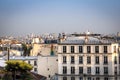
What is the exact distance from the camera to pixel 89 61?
1487 inches

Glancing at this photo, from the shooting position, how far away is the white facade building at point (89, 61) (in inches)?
1483

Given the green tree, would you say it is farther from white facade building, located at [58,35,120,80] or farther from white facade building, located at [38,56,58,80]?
white facade building, located at [38,56,58,80]

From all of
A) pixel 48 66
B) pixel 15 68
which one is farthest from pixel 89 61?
pixel 15 68

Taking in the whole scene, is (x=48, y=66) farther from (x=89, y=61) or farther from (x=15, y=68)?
(x=15, y=68)

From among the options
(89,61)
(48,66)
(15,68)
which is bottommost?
(48,66)

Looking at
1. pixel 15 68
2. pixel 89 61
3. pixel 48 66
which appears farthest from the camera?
pixel 48 66

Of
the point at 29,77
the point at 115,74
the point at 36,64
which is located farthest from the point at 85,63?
the point at 29,77

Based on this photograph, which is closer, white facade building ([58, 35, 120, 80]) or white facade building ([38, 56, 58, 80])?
white facade building ([58, 35, 120, 80])

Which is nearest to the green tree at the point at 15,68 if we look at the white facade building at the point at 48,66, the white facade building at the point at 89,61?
the white facade building at the point at 89,61

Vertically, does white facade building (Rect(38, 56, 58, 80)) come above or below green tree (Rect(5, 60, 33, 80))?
below

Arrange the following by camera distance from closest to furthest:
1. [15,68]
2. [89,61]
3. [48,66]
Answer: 1. [15,68]
2. [89,61]
3. [48,66]

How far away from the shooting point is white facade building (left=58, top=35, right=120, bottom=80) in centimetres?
3766

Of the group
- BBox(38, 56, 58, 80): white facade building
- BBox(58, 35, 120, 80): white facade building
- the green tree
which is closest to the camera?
the green tree

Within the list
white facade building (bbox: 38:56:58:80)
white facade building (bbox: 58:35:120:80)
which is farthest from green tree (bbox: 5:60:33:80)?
white facade building (bbox: 38:56:58:80)
